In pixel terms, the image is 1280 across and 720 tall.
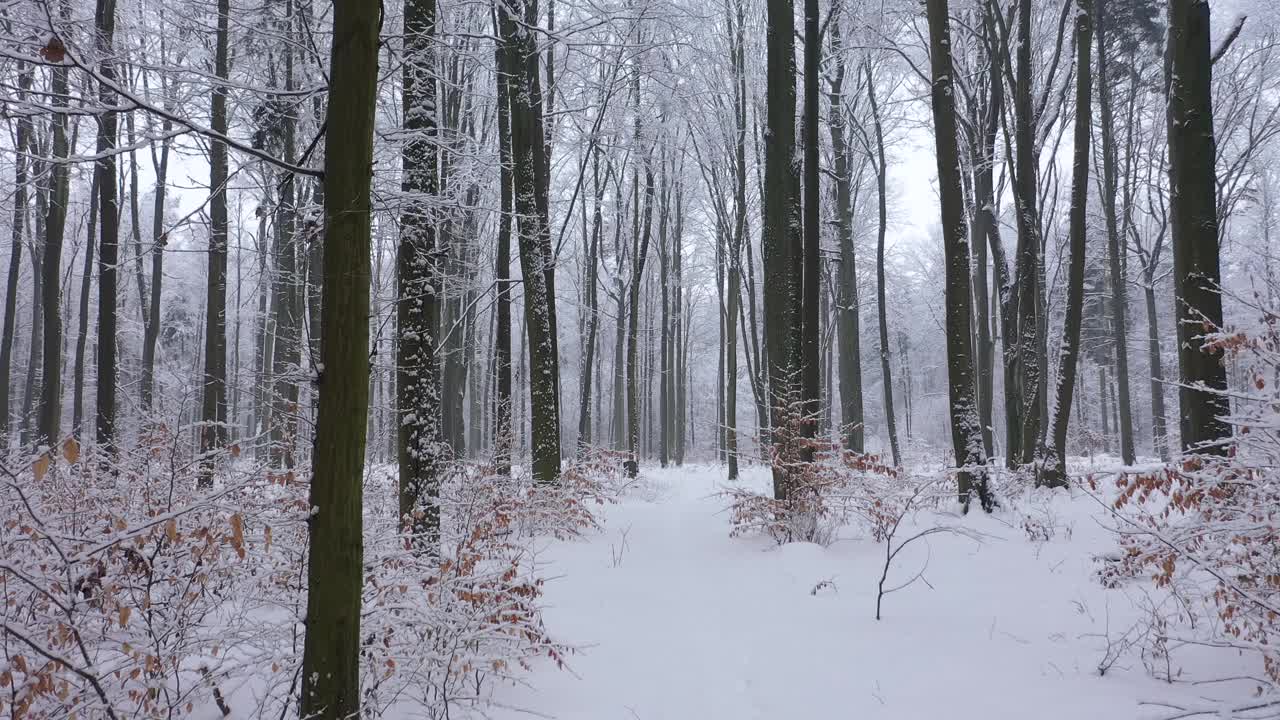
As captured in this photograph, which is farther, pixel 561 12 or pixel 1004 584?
pixel 561 12

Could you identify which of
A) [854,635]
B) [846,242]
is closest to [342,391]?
[854,635]

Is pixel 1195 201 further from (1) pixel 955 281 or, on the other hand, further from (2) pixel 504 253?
(2) pixel 504 253

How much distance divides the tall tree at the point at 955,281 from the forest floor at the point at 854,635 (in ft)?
3.02

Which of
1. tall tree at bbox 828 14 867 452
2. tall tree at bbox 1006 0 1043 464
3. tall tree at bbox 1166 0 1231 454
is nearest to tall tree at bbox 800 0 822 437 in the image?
tall tree at bbox 1006 0 1043 464

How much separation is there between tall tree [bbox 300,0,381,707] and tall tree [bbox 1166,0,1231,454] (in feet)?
19.5

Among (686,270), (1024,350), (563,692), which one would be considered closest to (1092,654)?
(563,692)

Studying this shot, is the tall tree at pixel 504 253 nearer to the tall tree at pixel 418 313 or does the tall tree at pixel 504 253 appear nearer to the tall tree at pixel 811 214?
the tall tree at pixel 418 313

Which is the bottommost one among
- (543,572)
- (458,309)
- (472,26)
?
(543,572)

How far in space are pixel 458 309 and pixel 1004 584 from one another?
A: 17.5 m

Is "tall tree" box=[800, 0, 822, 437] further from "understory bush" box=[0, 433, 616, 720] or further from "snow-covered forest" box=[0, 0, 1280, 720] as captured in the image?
"understory bush" box=[0, 433, 616, 720]

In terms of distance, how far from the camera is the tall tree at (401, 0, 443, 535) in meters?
4.98

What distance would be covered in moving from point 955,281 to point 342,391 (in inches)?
326

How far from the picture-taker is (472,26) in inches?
502

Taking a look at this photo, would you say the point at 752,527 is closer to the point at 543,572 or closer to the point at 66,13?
the point at 543,572
